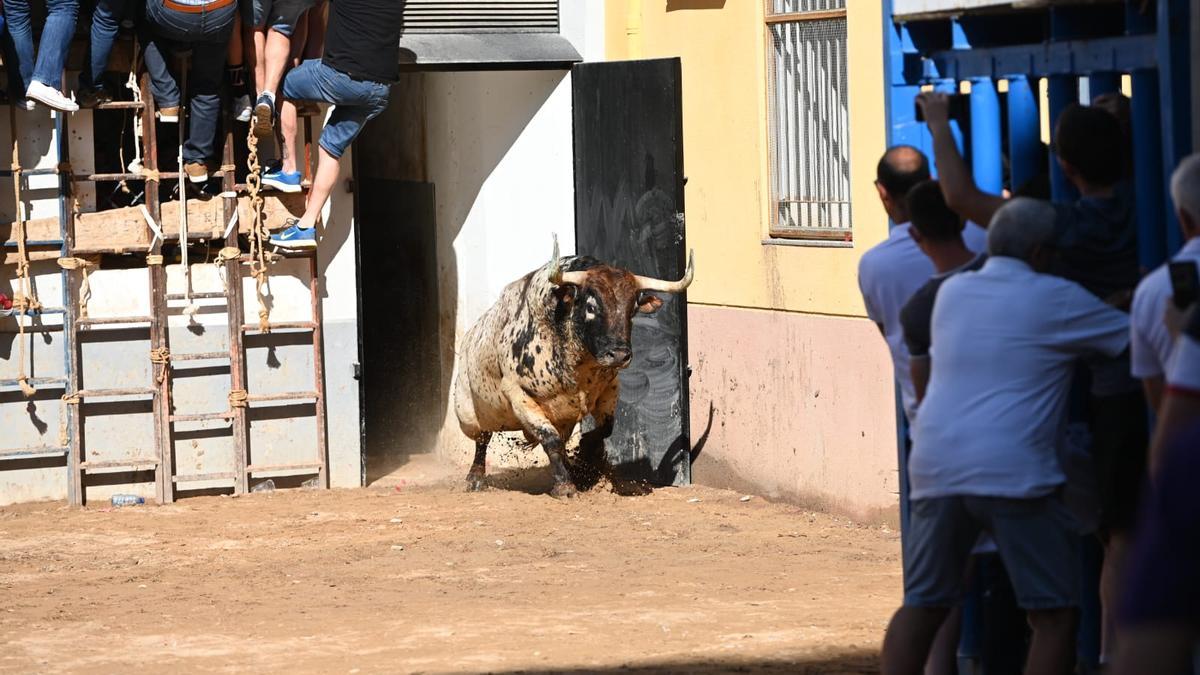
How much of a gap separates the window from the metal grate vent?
2.03 metres

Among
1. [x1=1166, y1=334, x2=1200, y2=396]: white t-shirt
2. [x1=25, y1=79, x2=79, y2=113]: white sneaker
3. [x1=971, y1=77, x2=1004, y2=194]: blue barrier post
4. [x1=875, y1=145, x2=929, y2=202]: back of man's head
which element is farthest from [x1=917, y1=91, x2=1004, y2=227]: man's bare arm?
[x1=25, y1=79, x2=79, y2=113]: white sneaker

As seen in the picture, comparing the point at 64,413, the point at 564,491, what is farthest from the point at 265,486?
the point at 564,491

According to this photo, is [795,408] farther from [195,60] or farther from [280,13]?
[195,60]

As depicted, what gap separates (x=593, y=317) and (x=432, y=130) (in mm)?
3361

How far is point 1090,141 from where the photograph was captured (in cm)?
520

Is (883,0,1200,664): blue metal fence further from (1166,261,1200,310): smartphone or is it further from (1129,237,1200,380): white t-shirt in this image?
(1166,261,1200,310): smartphone

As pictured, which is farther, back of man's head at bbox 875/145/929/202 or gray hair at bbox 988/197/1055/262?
back of man's head at bbox 875/145/929/202

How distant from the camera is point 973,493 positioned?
4883mm

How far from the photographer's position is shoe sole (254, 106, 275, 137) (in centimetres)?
1141

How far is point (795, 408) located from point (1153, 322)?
22.1 feet

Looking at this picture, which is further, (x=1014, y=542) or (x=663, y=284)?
(x=663, y=284)

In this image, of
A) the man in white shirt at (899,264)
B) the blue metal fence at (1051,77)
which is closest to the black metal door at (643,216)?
the blue metal fence at (1051,77)

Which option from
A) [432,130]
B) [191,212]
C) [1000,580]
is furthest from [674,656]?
[432,130]

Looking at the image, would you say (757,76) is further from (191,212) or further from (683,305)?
(191,212)
